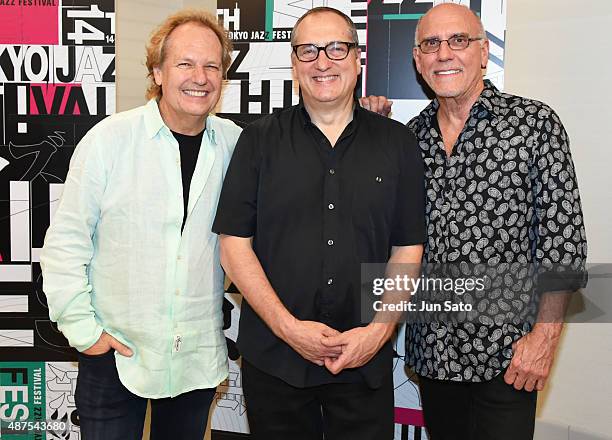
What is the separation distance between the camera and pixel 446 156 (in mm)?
2123

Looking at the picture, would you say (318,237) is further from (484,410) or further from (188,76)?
(484,410)

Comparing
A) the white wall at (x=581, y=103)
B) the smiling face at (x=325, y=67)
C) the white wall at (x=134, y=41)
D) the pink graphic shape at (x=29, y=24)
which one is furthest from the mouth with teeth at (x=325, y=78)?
the pink graphic shape at (x=29, y=24)

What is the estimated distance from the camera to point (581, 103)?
109 inches

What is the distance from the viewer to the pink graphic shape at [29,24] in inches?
119

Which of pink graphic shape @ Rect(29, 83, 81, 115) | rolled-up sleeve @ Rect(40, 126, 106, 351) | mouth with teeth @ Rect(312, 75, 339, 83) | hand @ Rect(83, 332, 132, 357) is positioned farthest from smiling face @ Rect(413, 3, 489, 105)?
pink graphic shape @ Rect(29, 83, 81, 115)

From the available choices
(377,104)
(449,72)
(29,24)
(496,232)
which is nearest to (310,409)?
(496,232)

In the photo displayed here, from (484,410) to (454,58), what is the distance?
119 cm

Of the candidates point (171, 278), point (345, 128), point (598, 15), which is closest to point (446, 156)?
point (345, 128)

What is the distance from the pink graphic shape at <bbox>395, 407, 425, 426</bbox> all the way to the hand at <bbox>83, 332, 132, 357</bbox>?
4.90 ft

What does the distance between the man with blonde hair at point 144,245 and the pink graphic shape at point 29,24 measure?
1198 mm

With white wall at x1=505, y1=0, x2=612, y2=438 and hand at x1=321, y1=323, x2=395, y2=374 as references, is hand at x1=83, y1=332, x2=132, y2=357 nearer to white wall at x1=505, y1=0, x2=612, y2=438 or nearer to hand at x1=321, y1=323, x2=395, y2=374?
hand at x1=321, y1=323, x2=395, y2=374

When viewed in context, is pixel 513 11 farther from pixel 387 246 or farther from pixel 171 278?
pixel 171 278

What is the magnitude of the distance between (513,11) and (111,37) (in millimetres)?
1900

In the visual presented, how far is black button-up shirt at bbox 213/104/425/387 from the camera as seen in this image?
2023mm
